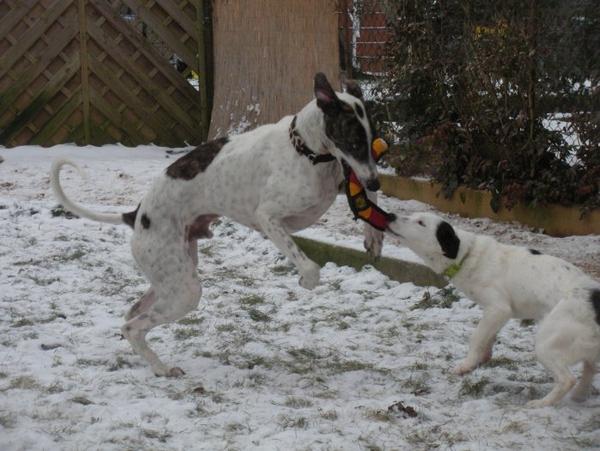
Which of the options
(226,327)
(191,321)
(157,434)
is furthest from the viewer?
(191,321)

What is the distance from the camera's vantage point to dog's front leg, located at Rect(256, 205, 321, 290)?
4891 mm

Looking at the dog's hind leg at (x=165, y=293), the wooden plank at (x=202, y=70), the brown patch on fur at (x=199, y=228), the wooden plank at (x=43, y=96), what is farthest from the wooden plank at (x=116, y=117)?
the dog's hind leg at (x=165, y=293)

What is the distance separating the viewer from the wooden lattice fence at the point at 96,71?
11633 mm

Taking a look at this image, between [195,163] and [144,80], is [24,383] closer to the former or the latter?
[195,163]

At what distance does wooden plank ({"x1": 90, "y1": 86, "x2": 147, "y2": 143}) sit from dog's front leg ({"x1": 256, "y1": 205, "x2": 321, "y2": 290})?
23.7 ft

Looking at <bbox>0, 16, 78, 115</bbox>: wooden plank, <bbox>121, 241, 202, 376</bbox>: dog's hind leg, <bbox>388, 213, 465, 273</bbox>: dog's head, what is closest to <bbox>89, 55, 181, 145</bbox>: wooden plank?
<bbox>0, 16, 78, 115</bbox>: wooden plank

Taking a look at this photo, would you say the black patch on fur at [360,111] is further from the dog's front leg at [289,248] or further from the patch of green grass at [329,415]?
the patch of green grass at [329,415]

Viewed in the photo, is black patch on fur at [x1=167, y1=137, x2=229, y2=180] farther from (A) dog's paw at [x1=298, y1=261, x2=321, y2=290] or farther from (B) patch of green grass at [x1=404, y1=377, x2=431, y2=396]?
(B) patch of green grass at [x1=404, y1=377, x2=431, y2=396]

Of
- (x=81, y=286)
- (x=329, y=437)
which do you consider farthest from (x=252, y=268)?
(x=329, y=437)

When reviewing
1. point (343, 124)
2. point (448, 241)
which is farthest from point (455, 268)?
point (343, 124)

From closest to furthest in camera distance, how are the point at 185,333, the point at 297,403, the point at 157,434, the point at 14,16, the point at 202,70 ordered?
the point at 157,434, the point at 297,403, the point at 185,333, the point at 14,16, the point at 202,70

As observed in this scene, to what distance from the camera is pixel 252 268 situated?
25.0 ft

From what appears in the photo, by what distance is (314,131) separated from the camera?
491cm

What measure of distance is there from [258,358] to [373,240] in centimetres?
98
